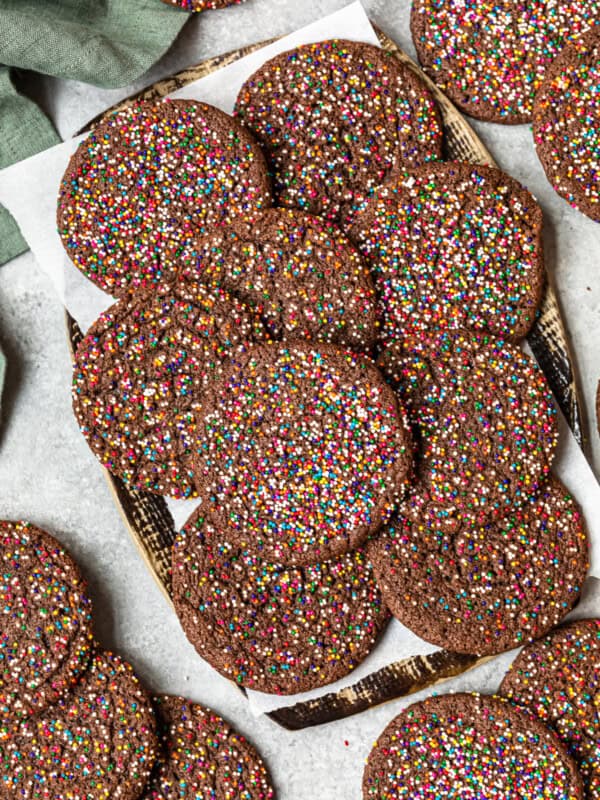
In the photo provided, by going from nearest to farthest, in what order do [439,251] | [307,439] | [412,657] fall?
[307,439] → [439,251] → [412,657]

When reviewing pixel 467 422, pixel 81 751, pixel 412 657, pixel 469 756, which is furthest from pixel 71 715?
pixel 467 422

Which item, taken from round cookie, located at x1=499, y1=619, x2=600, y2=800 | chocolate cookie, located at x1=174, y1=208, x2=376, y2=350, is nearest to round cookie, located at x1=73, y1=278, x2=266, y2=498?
chocolate cookie, located at x1=174, y1=208, x2=376, y2=350

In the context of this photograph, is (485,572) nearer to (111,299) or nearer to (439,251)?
(439,251)

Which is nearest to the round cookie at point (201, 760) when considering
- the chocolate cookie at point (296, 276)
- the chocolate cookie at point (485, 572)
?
the chocolate cookie at point (485, 572)

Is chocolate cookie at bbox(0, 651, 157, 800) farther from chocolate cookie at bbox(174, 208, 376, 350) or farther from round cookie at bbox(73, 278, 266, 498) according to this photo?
chocolate cookie at bbox(174, 208, 376, 350)

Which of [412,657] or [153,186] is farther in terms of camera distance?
[412,657]

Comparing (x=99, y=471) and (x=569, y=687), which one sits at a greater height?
(x=99, y=471)
